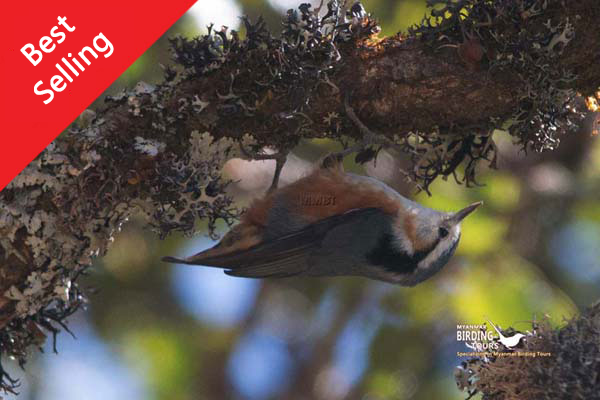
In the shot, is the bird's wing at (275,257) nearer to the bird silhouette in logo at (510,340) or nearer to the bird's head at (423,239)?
the bird's head at (423,239)

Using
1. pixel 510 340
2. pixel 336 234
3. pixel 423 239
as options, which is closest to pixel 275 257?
pixel 336 234

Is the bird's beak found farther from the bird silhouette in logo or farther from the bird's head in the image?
the bird silhouette in logo

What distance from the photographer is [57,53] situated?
3426mm

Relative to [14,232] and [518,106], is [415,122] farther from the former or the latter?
[14,232]

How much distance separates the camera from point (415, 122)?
263 cm

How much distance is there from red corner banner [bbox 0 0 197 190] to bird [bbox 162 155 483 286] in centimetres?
77

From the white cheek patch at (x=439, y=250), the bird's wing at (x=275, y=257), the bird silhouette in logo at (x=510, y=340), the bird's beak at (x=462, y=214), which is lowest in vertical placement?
the bird silhouette in logo at (x=510, y=340)

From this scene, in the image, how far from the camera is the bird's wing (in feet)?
9.93

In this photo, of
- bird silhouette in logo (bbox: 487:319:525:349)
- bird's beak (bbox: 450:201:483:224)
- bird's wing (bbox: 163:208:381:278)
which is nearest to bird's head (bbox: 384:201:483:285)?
bird's beak (bbox: 450:201:483:224)

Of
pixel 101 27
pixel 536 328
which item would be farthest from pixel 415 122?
pixel 101 27

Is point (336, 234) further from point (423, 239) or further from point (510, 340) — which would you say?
point (510, 340)

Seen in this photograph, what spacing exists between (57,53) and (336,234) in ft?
4.59

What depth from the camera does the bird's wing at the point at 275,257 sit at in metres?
3.03

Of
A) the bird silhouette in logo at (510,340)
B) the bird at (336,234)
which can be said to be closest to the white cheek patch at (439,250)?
the bird at (336,234)
